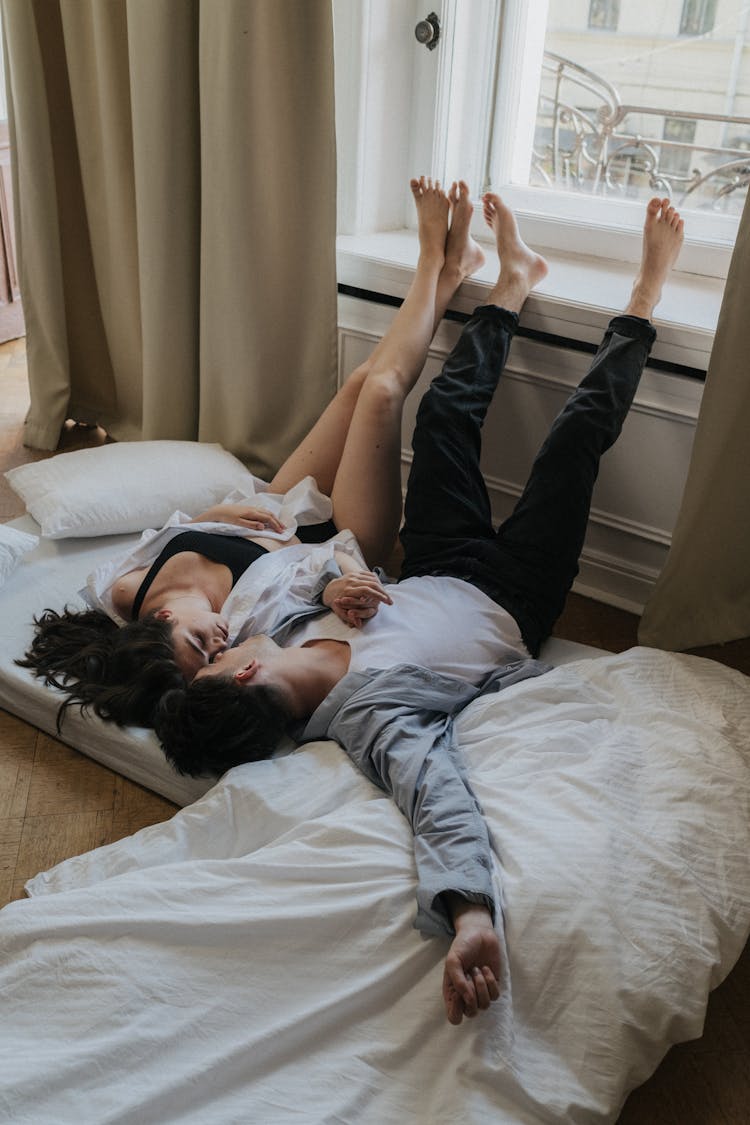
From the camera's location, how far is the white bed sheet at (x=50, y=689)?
1680 mm

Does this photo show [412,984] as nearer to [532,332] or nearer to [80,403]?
[532,332]

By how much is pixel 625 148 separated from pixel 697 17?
0.29 meters

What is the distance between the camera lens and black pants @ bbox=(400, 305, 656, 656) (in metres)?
1.85

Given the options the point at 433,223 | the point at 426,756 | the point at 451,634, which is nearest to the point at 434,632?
the point at 451,634

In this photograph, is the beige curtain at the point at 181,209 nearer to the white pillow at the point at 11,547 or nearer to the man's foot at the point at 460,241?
the man's foot at the point at 460,241

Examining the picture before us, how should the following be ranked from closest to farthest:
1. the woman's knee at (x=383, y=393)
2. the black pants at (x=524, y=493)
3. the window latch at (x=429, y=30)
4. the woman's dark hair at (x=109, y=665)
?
the woman's dark hair at (x=109, y=665), the black pants at (x=524, y=493), the woman's knee at (x=383, y=393), the window latch at (x=429, y=30)

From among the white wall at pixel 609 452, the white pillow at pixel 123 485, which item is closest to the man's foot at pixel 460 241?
the white wall at pixel 609 452

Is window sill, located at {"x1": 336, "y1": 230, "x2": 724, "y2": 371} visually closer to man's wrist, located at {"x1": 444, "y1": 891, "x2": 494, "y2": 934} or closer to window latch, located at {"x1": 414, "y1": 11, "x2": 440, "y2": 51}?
window latch, located at {"x1": 414, "y1": 11, "x2": 440, "y2": 51}

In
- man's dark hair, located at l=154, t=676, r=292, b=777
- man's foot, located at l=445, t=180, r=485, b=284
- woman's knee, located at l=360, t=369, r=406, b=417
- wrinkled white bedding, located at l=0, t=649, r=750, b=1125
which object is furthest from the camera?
man's foot, located at l=445, t=180, r=485, b=284

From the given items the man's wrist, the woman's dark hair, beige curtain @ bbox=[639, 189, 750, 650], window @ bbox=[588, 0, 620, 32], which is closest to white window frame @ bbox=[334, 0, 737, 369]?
window @ bbox=[588, 0, 620, 32]

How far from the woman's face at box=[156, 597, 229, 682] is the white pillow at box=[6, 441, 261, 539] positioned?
0.49 m

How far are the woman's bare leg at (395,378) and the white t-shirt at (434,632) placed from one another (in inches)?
11.9

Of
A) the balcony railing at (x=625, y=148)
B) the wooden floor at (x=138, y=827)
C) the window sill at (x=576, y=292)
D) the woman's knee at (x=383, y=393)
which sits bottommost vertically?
the wooden floor at (x=138, y=827)

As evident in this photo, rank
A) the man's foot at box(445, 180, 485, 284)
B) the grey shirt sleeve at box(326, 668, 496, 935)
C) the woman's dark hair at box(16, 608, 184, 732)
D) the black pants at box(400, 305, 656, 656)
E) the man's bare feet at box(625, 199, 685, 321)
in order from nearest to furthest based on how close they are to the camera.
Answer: the grey shirt sleeve at box(326, 668, 496, 935)
the woman's dark hair at box(16, 608, 184, 732)
the black pants at box(400, 305, 656, 656)
the man's bare feet at box(625, 199, 685, 321)
the man's foot at box(445, 180, 485, 284)
